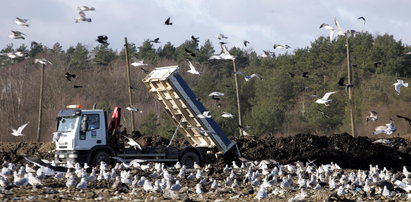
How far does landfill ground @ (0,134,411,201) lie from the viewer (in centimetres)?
1479

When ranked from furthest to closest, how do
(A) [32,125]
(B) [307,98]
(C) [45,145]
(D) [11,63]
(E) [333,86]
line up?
(D) [11,63] → (B) [307,98] → (E) [333,86] → (A) [32,125] → (C) [45,145]

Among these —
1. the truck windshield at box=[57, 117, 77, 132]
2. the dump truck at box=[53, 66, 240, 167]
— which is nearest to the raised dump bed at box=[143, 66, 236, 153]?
the dump truck at box=[53, 66, 240, 167]

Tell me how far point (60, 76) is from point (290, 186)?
4524 centimetres

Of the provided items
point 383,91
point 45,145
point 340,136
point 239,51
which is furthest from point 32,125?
point 239,51

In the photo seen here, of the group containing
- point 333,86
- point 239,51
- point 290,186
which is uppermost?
point 239,51

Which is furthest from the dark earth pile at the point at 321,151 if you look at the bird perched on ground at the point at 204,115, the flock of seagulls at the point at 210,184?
the flock of seagulls at the point at 210,184

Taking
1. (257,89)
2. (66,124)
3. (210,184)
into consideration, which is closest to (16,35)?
(66,124)

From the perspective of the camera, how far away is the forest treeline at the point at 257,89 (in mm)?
51719

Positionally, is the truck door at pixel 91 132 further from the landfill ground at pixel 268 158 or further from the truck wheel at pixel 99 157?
the landfill ground at pixel 268 158

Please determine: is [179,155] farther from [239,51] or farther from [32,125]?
[239,51]

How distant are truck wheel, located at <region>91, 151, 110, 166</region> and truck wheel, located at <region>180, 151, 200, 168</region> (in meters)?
2.45

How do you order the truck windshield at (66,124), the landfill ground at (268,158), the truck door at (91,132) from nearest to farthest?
1. the landfill ground at (268,158)
2. the truck door at (91,132)
3. the truck windshield at (66,124)

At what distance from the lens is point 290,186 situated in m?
17.7

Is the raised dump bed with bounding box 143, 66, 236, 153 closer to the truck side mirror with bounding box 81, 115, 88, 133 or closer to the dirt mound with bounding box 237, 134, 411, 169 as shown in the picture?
the truck side mirror with bounding box 81, 115, 88, 133
